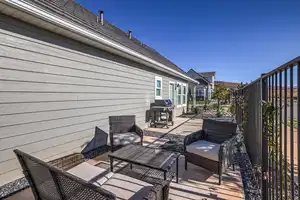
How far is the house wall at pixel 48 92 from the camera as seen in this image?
2.90 meters

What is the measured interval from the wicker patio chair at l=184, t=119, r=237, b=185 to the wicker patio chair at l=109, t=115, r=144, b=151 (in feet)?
4.27

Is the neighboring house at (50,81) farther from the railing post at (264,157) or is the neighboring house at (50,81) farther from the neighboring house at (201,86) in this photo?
the neighboring house at (201,86)

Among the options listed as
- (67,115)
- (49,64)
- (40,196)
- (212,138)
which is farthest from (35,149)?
(212,138)

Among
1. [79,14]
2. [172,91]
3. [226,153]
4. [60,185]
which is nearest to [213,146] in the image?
[226,153]

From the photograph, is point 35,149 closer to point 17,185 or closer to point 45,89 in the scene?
point 17,185

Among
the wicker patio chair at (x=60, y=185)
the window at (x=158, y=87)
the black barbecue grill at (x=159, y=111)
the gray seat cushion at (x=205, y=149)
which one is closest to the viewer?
the wicker patio chair at (x=60, y=185)

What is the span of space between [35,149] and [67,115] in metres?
0.92

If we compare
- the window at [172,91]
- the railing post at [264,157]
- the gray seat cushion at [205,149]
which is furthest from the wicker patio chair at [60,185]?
the window at [172,91]

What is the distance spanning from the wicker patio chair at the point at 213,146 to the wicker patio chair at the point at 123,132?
1.30 metres

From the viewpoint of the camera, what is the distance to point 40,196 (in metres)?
1.60

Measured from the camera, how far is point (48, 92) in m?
3.51

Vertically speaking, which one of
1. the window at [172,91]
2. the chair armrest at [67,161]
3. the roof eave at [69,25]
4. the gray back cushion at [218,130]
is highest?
the roof eave at [69,25]

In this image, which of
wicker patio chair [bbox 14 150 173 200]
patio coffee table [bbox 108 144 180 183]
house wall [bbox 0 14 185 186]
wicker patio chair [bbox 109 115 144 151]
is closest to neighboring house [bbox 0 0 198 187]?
house wall [bbox 0 14 185 186]

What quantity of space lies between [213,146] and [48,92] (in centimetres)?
343
